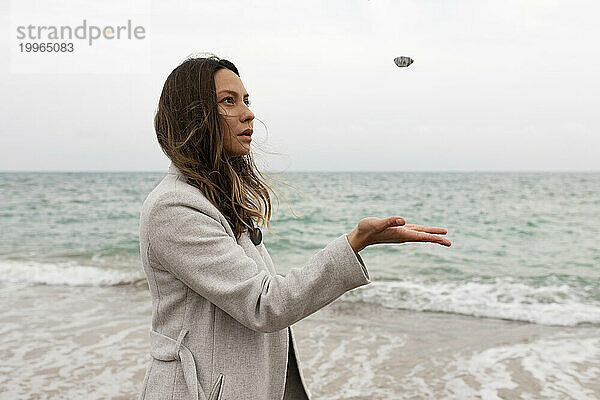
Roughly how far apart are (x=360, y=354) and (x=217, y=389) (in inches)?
153

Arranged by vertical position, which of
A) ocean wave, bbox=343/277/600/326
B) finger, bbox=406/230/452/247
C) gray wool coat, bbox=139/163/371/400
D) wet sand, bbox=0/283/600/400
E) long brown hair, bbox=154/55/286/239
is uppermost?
long brown hair, bbox=154/55/286/239

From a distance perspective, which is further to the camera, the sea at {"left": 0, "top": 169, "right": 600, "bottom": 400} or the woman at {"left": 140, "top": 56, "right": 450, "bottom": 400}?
the sea at {"left": 0, "top": 169, "right": 600, "bottom": 400}

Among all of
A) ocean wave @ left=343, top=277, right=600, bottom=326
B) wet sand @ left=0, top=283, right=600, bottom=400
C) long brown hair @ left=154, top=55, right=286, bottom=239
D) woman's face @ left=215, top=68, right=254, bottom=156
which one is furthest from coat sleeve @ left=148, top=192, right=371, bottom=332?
ocean wave @ left=343, top=277, right=600, bottom=326

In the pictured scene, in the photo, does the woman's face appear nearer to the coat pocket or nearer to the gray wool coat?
the gray wool coat

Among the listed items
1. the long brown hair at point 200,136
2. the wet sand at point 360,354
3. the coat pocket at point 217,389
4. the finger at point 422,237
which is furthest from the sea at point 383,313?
the coat pocket at point 217,389

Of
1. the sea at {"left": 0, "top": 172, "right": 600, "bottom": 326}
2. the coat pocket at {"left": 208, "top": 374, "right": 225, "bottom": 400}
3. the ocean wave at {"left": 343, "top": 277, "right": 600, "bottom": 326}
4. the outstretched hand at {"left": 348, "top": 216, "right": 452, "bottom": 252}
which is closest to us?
the outstretched hand at {"left": 348, "top": 216, "right": 452, "bottom": 252}

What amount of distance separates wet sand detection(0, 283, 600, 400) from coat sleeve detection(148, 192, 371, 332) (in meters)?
3.19

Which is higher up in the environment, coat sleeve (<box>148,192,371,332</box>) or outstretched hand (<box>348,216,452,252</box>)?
outstretched hand (<box>348,216,452,252</box>)

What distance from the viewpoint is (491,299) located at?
7.86 m

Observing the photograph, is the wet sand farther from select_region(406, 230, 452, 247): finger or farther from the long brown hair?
select_region(406, 230, 452, 247): finger

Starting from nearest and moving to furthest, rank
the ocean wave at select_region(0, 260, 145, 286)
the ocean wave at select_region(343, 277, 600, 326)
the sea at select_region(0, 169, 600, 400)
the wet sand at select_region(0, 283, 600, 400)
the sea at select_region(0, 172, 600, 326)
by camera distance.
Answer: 1. the wet sand at select_region(0, 283, 600, 400)
2. the sea at select_region(0, 169, 600, 400)
3. the ocean wave at select_region(343, 277, 600, 326)
4. the sea at select_region(0, 172, 600, 326)
5. the ocean wave at select_region(0, 260, 145, 286)

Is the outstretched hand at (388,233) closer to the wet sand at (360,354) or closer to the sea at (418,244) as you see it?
the sea at (418,244)

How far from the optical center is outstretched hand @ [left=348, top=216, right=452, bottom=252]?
4.57 ft

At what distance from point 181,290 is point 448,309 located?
6050mm
